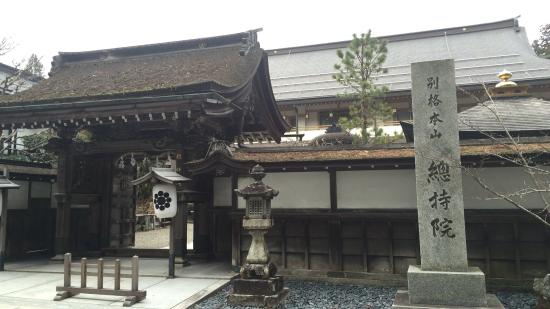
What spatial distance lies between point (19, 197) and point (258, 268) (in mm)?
9249

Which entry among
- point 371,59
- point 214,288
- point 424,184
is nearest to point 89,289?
point 214,288

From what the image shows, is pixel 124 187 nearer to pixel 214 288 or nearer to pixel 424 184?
pixel 214 288

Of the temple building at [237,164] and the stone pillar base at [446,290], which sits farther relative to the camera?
the temple building at [237,164]

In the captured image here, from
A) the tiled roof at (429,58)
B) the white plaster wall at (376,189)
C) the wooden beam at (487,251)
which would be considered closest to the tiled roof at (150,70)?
the white plaster wall at (376,189)

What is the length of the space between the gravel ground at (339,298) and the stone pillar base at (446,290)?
44.8 inches

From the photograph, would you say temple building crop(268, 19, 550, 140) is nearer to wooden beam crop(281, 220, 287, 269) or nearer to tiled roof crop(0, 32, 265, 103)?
tiled roof crop(0, 32, 265, 103)

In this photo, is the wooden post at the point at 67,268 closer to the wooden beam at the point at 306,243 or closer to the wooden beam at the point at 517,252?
the wooden beam at the point at 306,243

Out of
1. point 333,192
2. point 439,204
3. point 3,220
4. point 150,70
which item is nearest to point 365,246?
point 333,192

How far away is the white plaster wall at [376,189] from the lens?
9344 mm

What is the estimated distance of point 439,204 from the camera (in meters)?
6.75

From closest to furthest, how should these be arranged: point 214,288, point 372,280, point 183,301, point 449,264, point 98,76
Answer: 1. point 449,264
2. point 183,301
3. point 214,288
4. point 372,280
5. point 98,76

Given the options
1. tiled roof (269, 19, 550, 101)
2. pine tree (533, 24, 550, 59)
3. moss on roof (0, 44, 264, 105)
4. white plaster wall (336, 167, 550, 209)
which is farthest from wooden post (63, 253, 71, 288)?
pine tree (533, 24, 550, 59)

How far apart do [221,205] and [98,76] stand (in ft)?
23.3

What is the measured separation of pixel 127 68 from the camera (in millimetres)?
14250
